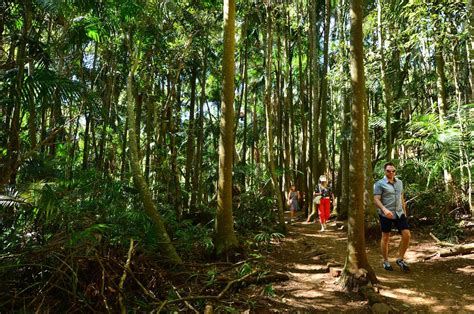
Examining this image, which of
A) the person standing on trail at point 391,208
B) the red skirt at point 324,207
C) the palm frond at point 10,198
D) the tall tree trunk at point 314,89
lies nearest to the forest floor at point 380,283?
the person standing on trail at point 391,208

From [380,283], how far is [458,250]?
7.09 ft

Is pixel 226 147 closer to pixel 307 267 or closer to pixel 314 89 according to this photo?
pixel 307 267

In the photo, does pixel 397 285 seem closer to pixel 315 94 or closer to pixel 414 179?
pixel 414 179

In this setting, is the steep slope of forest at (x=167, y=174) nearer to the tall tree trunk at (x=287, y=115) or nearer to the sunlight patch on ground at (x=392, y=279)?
the sunlight patch on ground at (x=392, y=279)

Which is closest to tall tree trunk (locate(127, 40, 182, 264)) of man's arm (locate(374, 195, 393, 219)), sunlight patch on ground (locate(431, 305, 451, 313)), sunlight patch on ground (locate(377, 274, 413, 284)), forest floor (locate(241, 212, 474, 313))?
forest floor (locate(241, 212, 474, 313))

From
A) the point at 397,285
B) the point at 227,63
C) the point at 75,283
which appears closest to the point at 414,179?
the point at 397,285

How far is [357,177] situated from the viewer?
510 cm

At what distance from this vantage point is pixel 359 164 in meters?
5.11

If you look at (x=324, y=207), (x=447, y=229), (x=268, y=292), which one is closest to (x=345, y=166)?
(x=324, y=207)

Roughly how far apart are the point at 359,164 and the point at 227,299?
263 cm

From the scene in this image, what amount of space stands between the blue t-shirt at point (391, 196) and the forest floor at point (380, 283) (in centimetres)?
102

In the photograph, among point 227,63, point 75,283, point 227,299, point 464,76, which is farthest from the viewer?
point 464,76

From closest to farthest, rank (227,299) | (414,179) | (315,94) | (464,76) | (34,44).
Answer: (227,299) → (34,44) → (414,179) → (315,94) → (464,76)

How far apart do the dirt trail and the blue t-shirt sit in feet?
3.37
